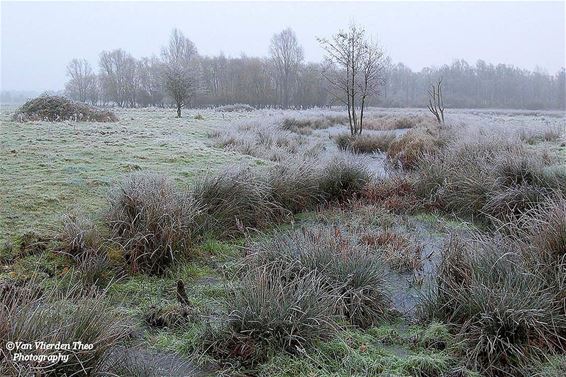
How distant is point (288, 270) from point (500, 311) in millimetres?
1785

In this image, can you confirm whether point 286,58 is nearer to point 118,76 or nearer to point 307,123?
point 118,76

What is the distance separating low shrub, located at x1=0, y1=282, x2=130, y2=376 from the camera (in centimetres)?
261

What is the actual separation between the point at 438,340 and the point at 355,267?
1011mm

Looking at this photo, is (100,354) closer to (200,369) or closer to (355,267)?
(200,369)

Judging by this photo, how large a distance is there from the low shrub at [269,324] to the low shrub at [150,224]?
1.80m

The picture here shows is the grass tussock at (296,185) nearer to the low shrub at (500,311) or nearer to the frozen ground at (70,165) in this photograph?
the frozen ground at (70,165)

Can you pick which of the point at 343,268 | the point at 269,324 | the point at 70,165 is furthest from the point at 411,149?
the point at 269,324

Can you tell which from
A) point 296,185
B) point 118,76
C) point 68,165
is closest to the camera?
point 296,185

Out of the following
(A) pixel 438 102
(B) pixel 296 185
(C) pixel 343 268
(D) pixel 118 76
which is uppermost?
(D) pixel 118 76

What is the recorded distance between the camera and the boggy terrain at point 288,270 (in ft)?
11.0

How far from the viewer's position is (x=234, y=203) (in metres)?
6.74

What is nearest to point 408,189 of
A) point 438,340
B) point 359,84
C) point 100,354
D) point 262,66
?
point 438,340

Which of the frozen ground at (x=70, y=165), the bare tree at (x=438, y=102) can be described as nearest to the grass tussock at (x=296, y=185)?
the frozen ground at (x=70, y=165)

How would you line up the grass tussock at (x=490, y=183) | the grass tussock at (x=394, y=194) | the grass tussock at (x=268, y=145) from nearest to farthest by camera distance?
the grass tussock at (x=490, y=183) < the grass tussock at (x=394, y=194) < the grass tussock at (x=268, y=145)
